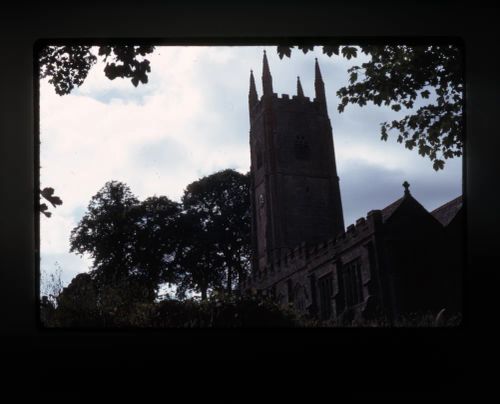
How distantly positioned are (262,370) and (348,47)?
229 cm

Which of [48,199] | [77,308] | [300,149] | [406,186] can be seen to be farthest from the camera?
[300,149]

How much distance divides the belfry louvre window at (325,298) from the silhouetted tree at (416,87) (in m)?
1.16

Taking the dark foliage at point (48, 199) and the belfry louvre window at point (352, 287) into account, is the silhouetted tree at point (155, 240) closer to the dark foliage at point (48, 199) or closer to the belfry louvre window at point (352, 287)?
the dark foliage at point (48, 199)

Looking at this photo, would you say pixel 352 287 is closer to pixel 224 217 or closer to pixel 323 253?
pixel 323 253

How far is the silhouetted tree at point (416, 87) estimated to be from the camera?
440 cm

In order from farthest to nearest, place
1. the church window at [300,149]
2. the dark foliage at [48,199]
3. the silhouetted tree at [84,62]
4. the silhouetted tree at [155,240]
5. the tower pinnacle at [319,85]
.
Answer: the church window at [300,149], the tower pinnacle at [319,85], the silhouetted tree at [155,240], the silhouetted tree at [84,62], the dark foliage at [48,199]

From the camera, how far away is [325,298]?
173 inches

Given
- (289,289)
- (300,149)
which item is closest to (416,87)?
(289,289)

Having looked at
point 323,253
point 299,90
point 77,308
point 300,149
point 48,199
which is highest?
point 300,149

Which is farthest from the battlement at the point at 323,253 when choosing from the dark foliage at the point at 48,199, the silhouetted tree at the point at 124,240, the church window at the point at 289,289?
the dark foliage at the point at 48,199

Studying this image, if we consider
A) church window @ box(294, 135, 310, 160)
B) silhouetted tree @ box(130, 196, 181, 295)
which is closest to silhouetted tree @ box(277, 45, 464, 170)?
silhouetted tree @ box(130, 196, 181, 295)

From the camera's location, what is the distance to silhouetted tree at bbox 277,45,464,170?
4398mm

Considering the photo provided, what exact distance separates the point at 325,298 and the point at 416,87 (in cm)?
210

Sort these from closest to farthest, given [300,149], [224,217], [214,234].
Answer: [214,234], [224,217], [300,149]
